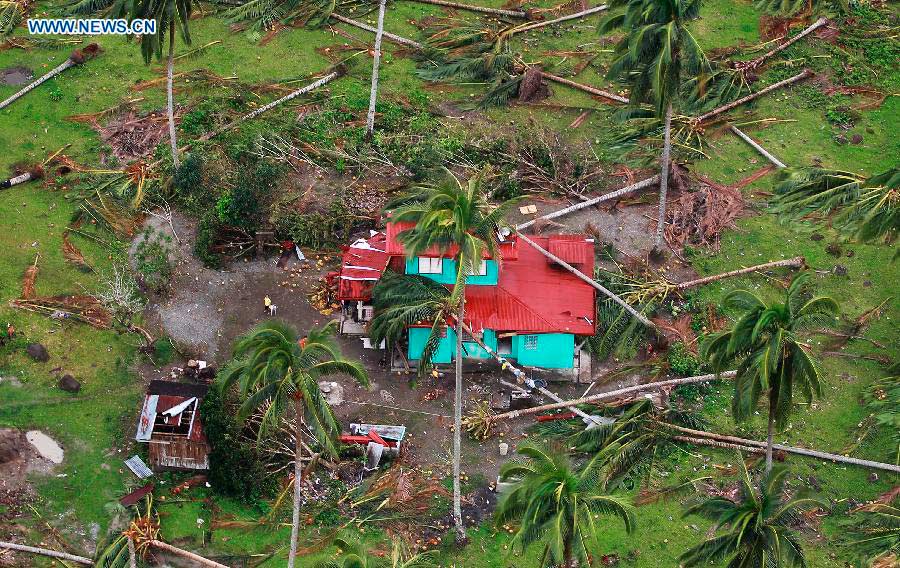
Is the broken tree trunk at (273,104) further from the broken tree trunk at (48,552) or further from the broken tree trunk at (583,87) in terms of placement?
the broken tree trunk at (48,552)

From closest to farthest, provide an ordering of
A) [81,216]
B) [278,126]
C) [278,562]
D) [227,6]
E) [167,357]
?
[278,562]
[167,357]
[81,216]
[278,126]
[227,6]

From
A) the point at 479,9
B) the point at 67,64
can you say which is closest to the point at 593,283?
the point at 479,9

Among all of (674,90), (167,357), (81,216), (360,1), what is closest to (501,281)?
(674,90)

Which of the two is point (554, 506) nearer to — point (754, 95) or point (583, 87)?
point (583, 87)

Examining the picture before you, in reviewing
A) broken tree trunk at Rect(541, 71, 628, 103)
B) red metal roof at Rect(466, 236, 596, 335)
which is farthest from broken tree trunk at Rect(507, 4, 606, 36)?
red metal roof at Rect(466, 236, 596, 335)

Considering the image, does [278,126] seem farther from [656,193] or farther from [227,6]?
[656,193]

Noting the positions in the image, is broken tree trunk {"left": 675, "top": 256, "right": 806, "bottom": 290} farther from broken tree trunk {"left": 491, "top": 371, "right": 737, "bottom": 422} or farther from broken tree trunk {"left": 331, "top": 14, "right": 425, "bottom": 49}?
broken tree trunk {"left": 331, "top": 14, "right": 425, "bottom": 49}
